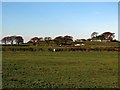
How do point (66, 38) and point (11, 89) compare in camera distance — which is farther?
point (66, 38)

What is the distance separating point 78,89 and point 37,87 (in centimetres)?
241

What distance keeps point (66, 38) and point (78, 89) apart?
501ft

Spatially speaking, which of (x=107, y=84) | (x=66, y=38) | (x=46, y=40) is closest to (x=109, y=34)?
(x=66, y=38)

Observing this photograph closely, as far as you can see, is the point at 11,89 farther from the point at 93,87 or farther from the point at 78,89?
the point at 93,87

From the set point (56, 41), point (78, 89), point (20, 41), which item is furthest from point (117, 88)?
point (56, 41)

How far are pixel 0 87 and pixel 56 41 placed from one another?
145m

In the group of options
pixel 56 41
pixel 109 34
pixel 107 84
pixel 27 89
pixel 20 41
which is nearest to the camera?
pixel 27 89

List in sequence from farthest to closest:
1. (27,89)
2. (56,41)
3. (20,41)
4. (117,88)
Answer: (56,41), (20,41), (117,88), (27,89)

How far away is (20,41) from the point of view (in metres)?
148

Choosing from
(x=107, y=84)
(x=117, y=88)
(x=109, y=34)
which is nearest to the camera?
(x=117, y=88)

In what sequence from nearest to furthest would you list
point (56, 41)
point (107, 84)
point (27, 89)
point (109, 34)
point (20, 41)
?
point (27, 89) < point (107, 84) < point (20, 41) < point (56, 41) < point (109, 34)

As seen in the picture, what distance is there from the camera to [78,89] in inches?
613

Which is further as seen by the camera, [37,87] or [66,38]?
[66,38]

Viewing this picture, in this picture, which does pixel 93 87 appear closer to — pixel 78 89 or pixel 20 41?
pixel 78 89
